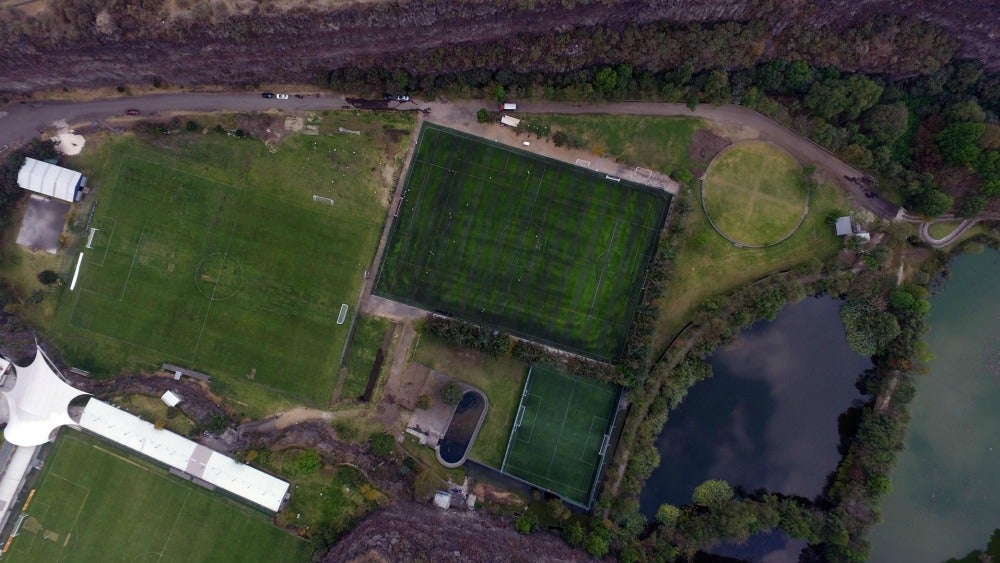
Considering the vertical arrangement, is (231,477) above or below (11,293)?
below

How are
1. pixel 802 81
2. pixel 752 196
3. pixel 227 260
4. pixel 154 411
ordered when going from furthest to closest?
pixel 752 196 → pixel 227 260 → pixel 802 81 → pixel 154 411

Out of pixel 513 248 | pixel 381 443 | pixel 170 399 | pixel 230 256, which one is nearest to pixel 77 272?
pixel 230 256

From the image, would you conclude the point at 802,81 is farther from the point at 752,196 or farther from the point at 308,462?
the point at 308,462

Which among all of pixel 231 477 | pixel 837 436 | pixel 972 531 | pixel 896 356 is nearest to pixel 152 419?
pixel 231 477


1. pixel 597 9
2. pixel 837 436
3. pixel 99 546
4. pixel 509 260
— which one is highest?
pixel 597 9

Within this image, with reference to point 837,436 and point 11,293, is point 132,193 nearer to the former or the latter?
point 11,293

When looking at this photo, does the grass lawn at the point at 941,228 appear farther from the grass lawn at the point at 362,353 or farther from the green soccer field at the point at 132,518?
the green soccer field at the point at 132,518

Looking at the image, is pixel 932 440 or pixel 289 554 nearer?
pixel 289 554

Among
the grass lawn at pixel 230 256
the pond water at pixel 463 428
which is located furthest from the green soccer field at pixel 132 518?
the pond water at pixel 463 428

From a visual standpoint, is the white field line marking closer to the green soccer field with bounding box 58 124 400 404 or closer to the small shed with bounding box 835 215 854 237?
the green soccer field with bounding box 58 124 400 404
